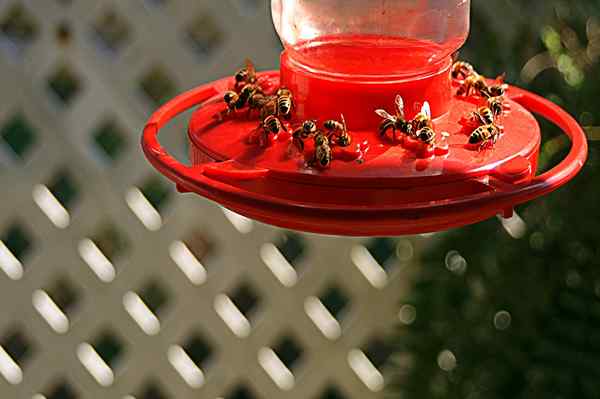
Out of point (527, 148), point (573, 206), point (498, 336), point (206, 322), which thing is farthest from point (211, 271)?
point (527, 148)

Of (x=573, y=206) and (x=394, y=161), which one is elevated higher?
(x=394, y=161)

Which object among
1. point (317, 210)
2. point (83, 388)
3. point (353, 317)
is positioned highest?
point (317, 210)

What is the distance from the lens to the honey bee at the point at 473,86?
113 cm

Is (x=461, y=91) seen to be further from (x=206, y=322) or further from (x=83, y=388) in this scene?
(x=83, y=388)

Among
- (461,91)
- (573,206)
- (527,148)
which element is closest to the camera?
(527,148)

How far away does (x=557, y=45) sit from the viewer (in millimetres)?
1893

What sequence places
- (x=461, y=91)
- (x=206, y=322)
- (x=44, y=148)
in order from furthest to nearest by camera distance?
(x=206, y=322) → (x=44, y=148) → (x=461, y=91)

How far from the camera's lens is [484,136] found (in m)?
0.97

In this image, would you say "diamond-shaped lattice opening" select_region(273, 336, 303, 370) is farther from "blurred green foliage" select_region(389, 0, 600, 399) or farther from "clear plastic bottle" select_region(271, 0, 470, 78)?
"clear plastic bottle" select_region(271, 0, 470, 78)

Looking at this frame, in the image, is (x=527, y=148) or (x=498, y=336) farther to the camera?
(x=498, y=336)

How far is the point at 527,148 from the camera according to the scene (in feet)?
3.30

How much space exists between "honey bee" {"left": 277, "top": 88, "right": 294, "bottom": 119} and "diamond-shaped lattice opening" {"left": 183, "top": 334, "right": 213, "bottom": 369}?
5.82ft

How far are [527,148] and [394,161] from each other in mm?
146

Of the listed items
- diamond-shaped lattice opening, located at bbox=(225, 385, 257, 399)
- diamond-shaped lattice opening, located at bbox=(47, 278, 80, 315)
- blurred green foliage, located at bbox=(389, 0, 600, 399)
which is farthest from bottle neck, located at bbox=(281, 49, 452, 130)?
diamond-shaped lattice opening, located at bbox=(47, 278, 80, 315)
